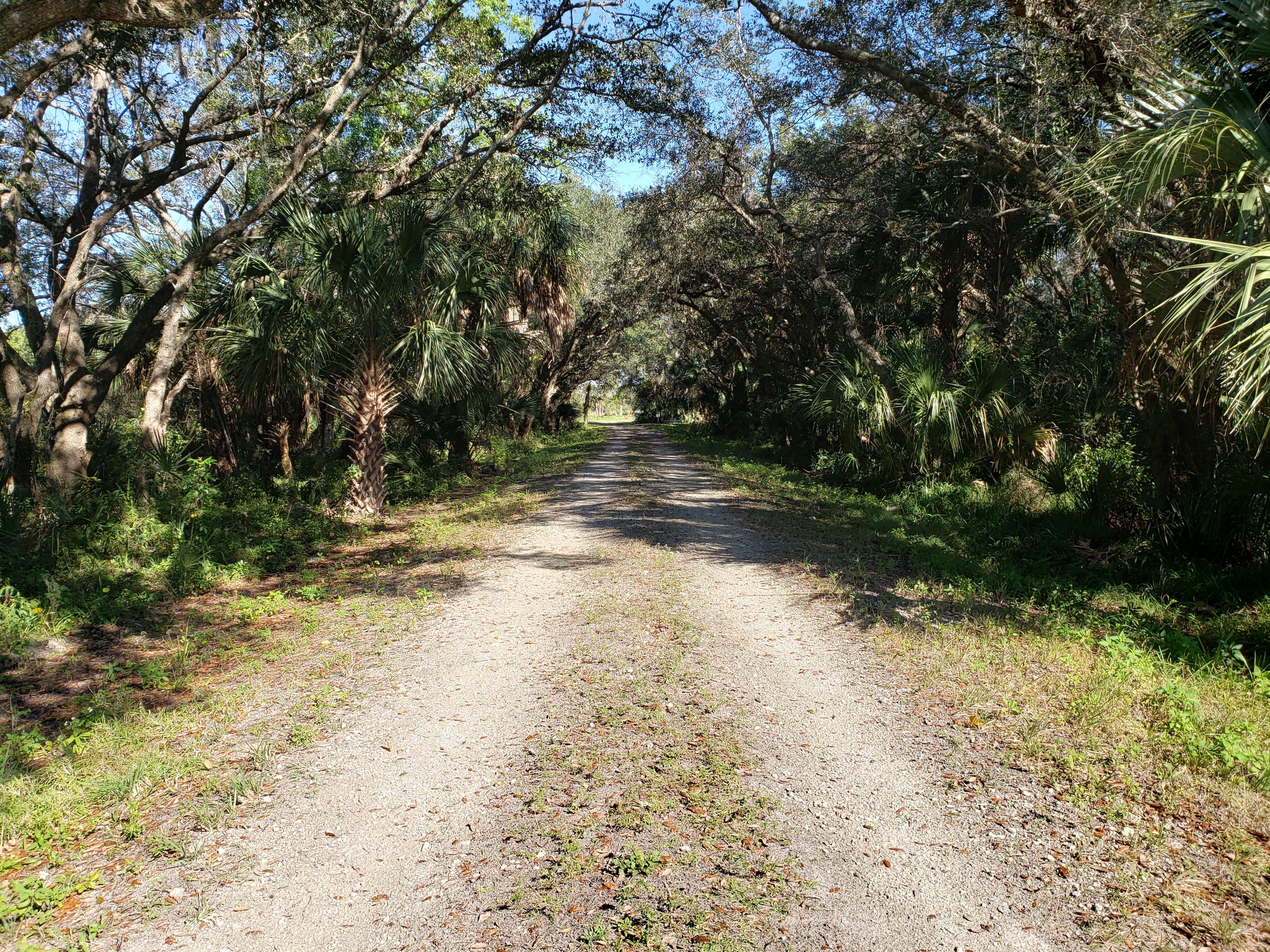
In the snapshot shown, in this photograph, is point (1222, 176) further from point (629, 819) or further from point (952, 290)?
point (952, 290)

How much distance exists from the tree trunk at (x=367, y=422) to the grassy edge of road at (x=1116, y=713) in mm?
6561

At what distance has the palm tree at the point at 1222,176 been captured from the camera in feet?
12.2

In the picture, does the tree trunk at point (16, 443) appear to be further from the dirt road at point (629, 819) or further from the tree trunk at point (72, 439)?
the dirt road at point (629, 819)

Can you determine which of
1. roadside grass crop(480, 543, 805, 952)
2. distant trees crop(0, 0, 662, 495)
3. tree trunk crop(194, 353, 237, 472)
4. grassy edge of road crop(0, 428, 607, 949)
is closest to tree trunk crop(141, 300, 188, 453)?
distant trees crop(0, 0, 662, 495)

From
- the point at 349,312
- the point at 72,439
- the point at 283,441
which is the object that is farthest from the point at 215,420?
the point at 349,312

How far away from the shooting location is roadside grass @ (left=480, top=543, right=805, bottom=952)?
267 centimetres

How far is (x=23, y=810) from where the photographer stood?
3334 millimetres

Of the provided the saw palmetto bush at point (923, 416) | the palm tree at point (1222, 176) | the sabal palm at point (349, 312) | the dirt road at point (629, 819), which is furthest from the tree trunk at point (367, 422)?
the palm tree at point (1222, 176)

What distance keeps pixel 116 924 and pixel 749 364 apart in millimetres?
24452

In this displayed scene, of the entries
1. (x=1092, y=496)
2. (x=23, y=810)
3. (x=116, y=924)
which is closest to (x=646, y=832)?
(x=116, y=924)

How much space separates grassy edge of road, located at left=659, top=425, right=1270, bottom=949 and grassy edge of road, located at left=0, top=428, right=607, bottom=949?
381 cm

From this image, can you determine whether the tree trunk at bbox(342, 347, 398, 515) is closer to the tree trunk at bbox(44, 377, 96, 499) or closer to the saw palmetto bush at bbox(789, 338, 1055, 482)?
the tree trunk at bbox(44, 377, 96, 499)

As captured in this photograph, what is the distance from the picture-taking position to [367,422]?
10.5m

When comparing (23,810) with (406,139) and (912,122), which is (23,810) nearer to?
(912,122)
